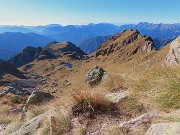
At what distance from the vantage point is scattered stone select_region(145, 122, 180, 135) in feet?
17.6

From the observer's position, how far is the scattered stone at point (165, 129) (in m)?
5.38

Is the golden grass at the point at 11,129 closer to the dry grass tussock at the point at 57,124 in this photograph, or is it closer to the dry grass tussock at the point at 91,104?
the dry grass tussock at the point at 57,124

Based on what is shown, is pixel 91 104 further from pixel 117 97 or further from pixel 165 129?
A: pixel 165 129

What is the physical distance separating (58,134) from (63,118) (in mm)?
439

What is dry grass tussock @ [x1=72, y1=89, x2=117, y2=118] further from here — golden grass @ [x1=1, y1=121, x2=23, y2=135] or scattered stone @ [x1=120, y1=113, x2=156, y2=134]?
golden grass @ [x1=1, y1=121, x2=23, y2=135]

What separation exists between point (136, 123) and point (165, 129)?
1.65m

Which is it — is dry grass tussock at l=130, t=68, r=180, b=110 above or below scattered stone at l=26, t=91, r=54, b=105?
above

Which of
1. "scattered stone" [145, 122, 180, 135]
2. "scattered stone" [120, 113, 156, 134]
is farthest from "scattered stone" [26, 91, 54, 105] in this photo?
"scattered stone" [145, 122, 180, 135]

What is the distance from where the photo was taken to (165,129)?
18.3ft

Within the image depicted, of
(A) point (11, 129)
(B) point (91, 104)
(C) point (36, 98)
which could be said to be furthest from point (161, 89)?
(C) point (36, 98)

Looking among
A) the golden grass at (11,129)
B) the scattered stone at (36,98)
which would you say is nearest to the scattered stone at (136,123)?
the golden grass at (11,129)

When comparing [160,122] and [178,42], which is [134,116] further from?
[178,42]

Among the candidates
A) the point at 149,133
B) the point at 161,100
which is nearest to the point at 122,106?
the point at 161,100

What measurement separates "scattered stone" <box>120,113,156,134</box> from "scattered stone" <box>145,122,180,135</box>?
1.00 m
